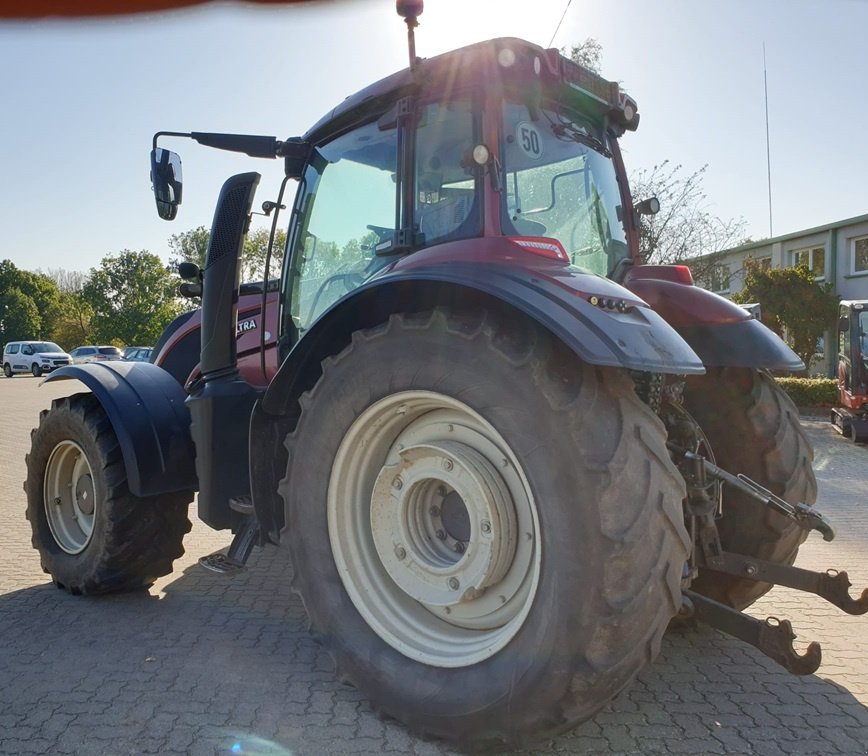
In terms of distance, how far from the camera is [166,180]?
3420mm

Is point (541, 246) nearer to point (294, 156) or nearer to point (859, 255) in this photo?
point (294, 156)

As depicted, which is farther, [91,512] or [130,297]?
[130,297]

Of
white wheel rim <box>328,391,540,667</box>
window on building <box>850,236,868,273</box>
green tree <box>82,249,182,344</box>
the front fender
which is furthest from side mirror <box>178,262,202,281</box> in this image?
green tree <box>82,249,182,344</box>

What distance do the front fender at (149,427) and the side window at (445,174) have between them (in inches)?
65.6

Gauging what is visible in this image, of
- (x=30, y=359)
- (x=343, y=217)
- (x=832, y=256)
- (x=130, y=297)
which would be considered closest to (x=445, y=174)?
(x=343, y=217)

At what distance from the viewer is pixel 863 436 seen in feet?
36.6

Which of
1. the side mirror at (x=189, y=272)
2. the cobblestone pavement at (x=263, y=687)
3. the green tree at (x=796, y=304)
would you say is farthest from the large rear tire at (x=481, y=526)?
the green tree at (x=796, y=304)

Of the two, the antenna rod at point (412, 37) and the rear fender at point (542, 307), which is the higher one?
the antenna rod at point (412, 37)

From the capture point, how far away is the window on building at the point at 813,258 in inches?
981

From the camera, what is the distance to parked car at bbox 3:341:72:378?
40750 millimetres

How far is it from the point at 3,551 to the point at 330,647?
3340 millimetres

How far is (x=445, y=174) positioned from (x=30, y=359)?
145ft

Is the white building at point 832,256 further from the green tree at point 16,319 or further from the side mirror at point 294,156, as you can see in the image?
the green tree at point 16,319

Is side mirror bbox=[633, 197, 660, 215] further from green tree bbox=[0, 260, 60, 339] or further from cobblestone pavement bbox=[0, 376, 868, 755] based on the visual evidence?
green tree bbox=[0, 260, 60, 339]
